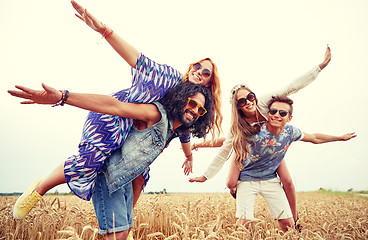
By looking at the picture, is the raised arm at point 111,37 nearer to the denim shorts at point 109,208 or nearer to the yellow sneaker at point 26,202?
the denim shorts at point 109,208

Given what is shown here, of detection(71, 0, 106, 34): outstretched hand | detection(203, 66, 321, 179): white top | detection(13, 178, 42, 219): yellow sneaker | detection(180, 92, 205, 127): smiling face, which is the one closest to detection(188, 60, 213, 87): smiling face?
detection(180, 92, 205, 127): smiling face

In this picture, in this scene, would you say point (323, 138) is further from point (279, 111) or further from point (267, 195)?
point (267, 195)

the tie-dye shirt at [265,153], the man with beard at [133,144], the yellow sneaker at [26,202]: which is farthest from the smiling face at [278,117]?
the yellow sneaker at [26,202]

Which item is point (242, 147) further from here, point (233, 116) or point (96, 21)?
point (96, 21)

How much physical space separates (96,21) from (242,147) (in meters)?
2.67

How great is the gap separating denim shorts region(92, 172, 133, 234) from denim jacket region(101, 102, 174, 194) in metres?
0.15

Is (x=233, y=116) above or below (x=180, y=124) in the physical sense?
above

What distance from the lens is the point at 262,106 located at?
441cm

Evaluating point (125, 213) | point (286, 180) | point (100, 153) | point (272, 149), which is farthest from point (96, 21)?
point (286, 180)

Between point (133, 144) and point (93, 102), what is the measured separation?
2.04ft

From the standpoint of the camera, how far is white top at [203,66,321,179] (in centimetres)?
433

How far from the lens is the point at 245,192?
4.12 meters

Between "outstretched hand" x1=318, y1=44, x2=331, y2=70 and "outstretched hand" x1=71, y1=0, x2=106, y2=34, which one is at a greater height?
"outstretched hand" x1=318, y1=44, x2=331, y2=70

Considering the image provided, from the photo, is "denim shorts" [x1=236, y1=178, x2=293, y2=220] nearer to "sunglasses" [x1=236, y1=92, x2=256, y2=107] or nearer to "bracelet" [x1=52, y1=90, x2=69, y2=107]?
"sunglasses" [x1=236, y1=92, x2=256, y2=107]
